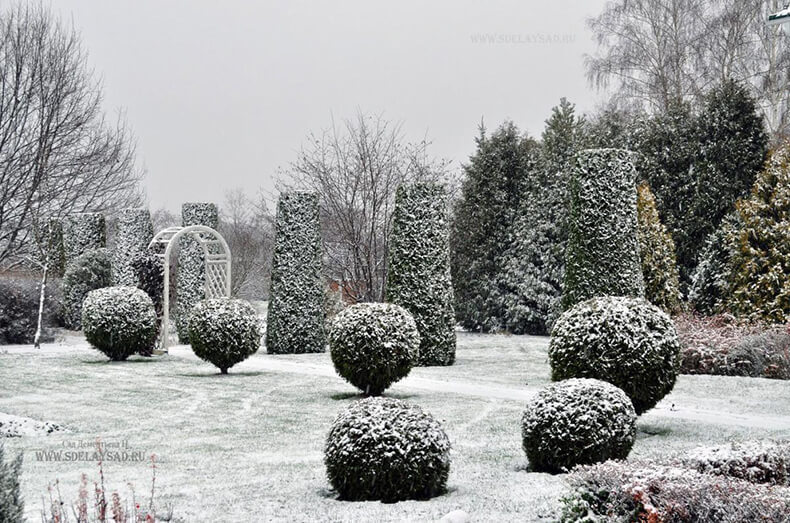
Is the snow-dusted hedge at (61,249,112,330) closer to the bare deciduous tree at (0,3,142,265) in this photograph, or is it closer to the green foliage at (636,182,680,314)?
the bare deciduous tree at (0,3,142,265)

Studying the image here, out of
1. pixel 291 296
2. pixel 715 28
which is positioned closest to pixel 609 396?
pixel 291 296

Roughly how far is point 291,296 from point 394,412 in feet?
38.9

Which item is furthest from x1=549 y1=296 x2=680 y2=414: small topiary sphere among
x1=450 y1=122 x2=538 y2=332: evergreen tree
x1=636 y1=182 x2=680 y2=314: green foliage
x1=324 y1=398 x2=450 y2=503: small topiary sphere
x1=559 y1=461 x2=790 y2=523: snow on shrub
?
x1=450 y1=122 x2=538 y2=332: evergreen tree

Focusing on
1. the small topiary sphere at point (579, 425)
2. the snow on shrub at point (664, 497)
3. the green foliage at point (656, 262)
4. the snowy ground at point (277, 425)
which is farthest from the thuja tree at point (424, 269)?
the snow on shrub at point (664, 497)

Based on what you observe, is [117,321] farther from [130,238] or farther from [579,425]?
[579,425]

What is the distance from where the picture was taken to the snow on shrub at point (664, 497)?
4547 millimetres

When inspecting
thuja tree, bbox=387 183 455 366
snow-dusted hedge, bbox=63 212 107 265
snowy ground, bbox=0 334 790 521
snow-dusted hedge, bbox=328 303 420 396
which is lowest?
snowy ground, bbox=0 334 790 521

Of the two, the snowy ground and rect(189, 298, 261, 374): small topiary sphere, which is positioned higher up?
rect(189, 298, 261, 374): small topiary sphere

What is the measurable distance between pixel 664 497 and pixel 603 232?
10.6 meters

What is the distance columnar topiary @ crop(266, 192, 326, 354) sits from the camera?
18.1m

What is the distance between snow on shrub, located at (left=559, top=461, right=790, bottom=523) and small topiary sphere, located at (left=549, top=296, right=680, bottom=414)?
3.44m

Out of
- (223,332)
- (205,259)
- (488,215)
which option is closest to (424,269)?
(223,332)

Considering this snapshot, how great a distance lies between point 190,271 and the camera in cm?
2111

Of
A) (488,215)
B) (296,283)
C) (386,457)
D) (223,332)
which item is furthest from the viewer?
(488,215)
